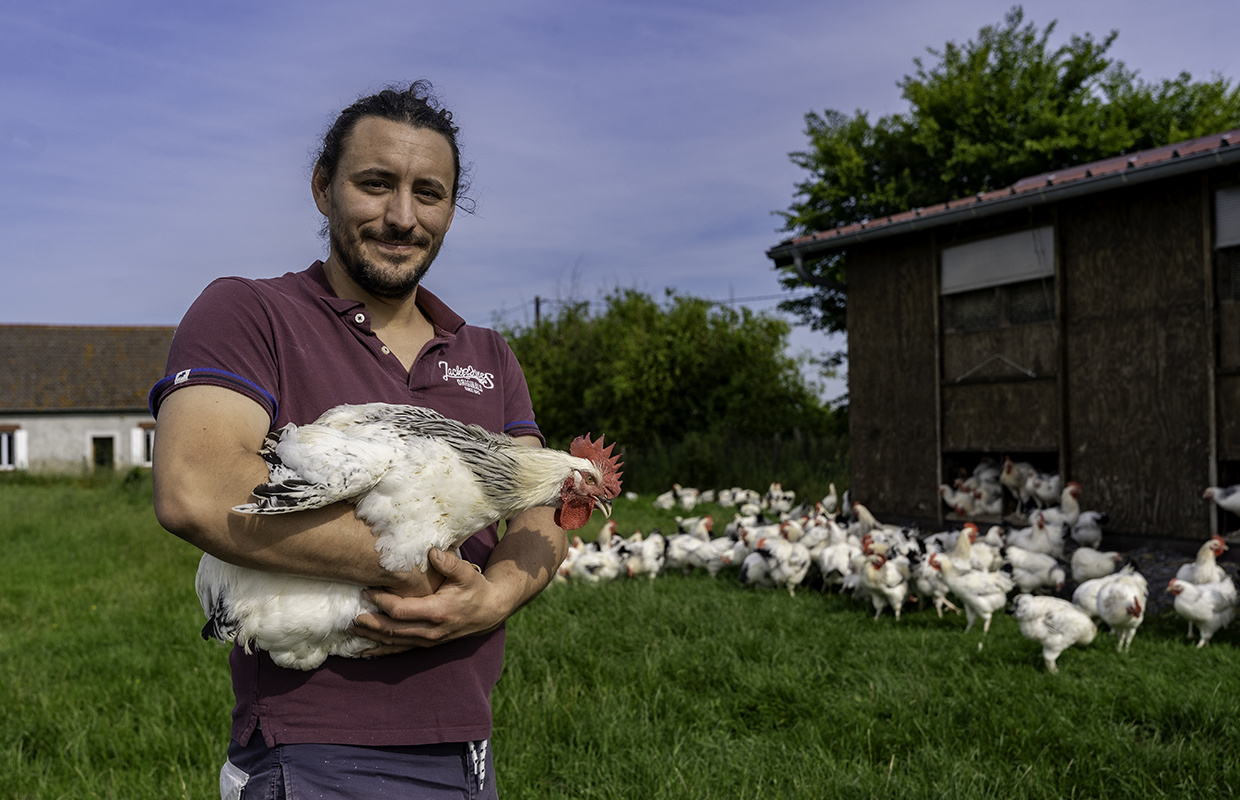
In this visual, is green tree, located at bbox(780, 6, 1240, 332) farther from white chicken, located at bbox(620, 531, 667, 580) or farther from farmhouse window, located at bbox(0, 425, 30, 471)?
farmhouse window, located at bbox(0, 425, 30, 471)

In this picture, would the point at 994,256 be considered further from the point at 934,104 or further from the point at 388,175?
the point at 934,104

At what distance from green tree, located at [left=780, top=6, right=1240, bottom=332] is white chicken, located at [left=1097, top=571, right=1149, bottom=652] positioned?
55.6 ft

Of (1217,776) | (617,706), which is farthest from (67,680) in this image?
(1217,776)

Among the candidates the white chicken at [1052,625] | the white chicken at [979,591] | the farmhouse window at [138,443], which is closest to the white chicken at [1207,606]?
the white chicken at [1052,625]

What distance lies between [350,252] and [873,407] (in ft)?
33.1

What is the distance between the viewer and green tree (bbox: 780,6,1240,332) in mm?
20703

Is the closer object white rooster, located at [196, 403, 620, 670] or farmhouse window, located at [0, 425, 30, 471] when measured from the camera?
white rooster, located at [196, 403, 620, 670]

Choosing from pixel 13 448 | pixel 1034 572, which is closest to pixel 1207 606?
pixel 1034 572

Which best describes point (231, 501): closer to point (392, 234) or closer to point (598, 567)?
point (392, 234)

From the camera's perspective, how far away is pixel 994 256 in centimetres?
955

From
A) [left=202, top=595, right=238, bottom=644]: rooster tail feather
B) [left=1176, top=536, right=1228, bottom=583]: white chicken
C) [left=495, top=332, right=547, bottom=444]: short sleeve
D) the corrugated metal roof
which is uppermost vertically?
the corrugated metal roof

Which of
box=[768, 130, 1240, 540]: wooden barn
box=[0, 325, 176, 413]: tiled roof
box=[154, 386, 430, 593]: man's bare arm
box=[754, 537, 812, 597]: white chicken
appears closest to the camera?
box=[154, 386, 430, 593]: man's bare arm

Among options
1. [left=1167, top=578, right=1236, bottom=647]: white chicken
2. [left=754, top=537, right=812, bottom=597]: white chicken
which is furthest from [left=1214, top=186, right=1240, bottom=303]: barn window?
[left=754, top=537, right=812, bottom=597]: white chicken

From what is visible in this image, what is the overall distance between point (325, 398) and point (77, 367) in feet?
114
